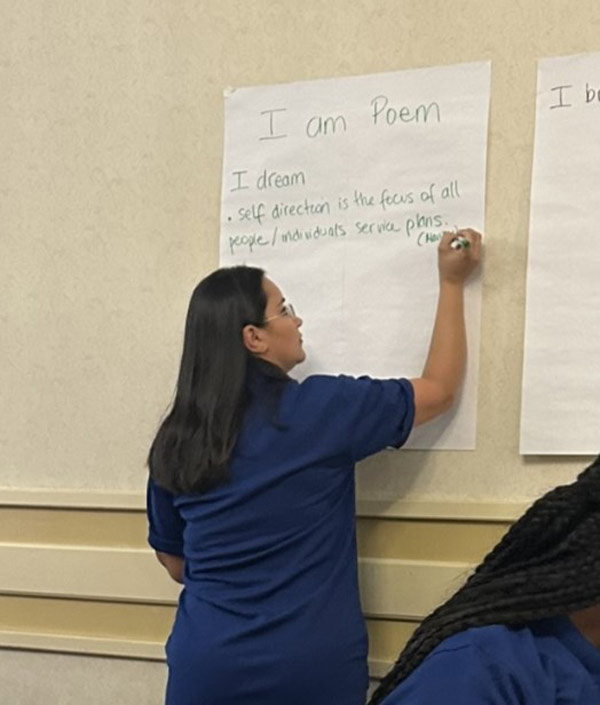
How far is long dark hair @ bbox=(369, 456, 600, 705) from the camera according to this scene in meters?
0.81

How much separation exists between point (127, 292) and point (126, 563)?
1.56 feet

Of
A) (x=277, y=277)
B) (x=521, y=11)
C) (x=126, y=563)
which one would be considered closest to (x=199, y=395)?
(x=277, y=277)

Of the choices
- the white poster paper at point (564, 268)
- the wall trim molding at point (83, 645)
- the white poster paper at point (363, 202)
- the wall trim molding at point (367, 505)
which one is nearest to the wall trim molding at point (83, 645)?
the wall trim molding at point (83, 645)

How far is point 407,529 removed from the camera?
5.18 feet

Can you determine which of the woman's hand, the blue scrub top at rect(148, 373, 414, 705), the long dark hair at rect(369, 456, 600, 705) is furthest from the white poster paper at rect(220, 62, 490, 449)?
the long dark hair at rect(369, 456, 600, 705)

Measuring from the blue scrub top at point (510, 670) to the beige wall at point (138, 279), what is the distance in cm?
67

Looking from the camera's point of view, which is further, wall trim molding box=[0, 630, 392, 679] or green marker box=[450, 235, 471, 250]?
wall trim molding box=[0, 630, 392, 679]

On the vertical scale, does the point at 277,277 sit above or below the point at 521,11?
below

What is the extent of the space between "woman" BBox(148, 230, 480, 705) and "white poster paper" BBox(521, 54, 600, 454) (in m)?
0.12

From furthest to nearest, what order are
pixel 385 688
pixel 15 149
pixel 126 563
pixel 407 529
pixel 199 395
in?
1. pixel 15 149
2. pixel 126 563
3. pixel 407 529
4. pixel 199 395
5. pixel 385 688

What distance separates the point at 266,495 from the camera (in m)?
1.41

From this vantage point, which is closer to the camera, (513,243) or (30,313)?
(513,243)

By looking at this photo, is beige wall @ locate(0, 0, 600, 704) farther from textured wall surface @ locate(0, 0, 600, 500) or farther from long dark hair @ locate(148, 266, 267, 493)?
long dark hair @ locate(148, 266, 267, 493)

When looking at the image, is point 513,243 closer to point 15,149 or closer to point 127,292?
point 127,292
